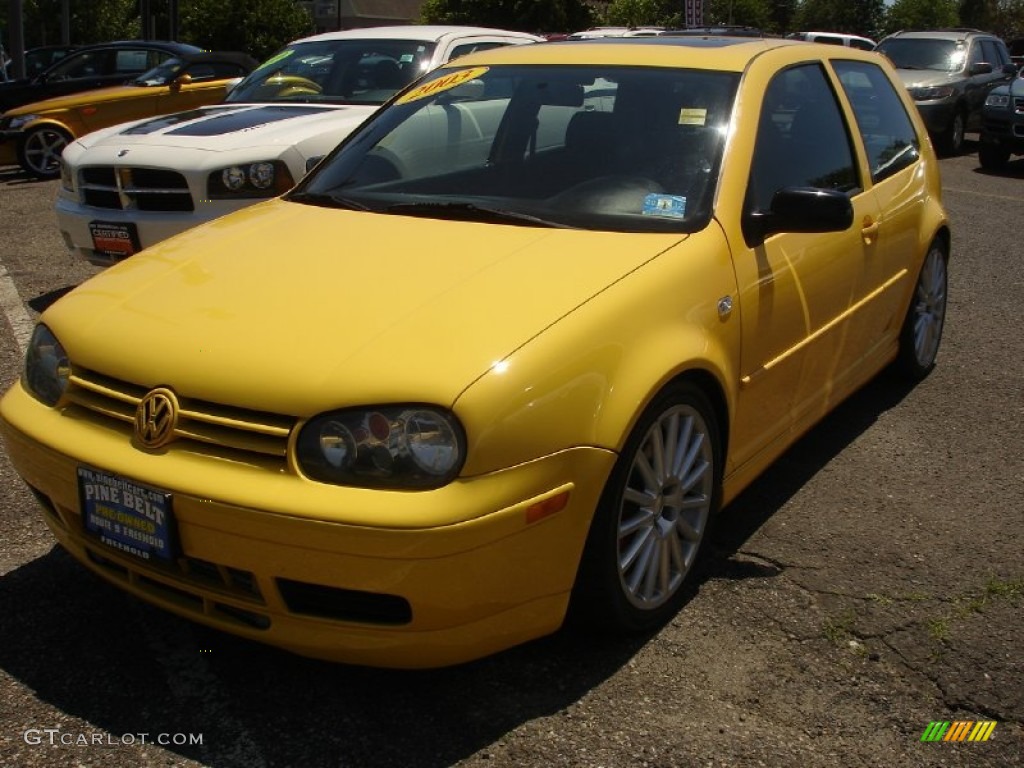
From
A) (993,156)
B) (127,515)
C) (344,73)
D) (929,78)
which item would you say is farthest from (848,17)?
(127,515)

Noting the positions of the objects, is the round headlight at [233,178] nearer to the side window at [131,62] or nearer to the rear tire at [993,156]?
the side window at [131,62]

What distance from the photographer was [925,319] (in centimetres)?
536

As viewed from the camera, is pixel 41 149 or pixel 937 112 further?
pixel 937 112

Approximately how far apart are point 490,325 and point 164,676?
1.25 m

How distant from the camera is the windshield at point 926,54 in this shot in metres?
16.3

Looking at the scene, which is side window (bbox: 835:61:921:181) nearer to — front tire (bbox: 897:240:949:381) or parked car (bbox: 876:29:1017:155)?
front tire (bbox: 897:240:949:381)

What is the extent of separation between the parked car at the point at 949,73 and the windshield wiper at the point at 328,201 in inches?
522

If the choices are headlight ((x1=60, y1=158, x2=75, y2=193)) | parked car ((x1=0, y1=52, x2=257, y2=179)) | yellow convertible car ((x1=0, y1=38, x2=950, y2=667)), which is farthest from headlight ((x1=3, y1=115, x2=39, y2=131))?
yellow convertible car ((x1=0, y1=38, x2=950, y2=667))

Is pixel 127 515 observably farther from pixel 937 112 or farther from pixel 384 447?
pixel 937 112

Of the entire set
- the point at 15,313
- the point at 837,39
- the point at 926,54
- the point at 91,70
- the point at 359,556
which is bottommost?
the point at 15,313

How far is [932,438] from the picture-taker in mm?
4840

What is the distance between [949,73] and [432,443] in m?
15.6

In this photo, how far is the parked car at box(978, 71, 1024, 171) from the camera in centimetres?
1430

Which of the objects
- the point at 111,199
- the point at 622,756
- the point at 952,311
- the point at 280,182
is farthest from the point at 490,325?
the point at 952,311
